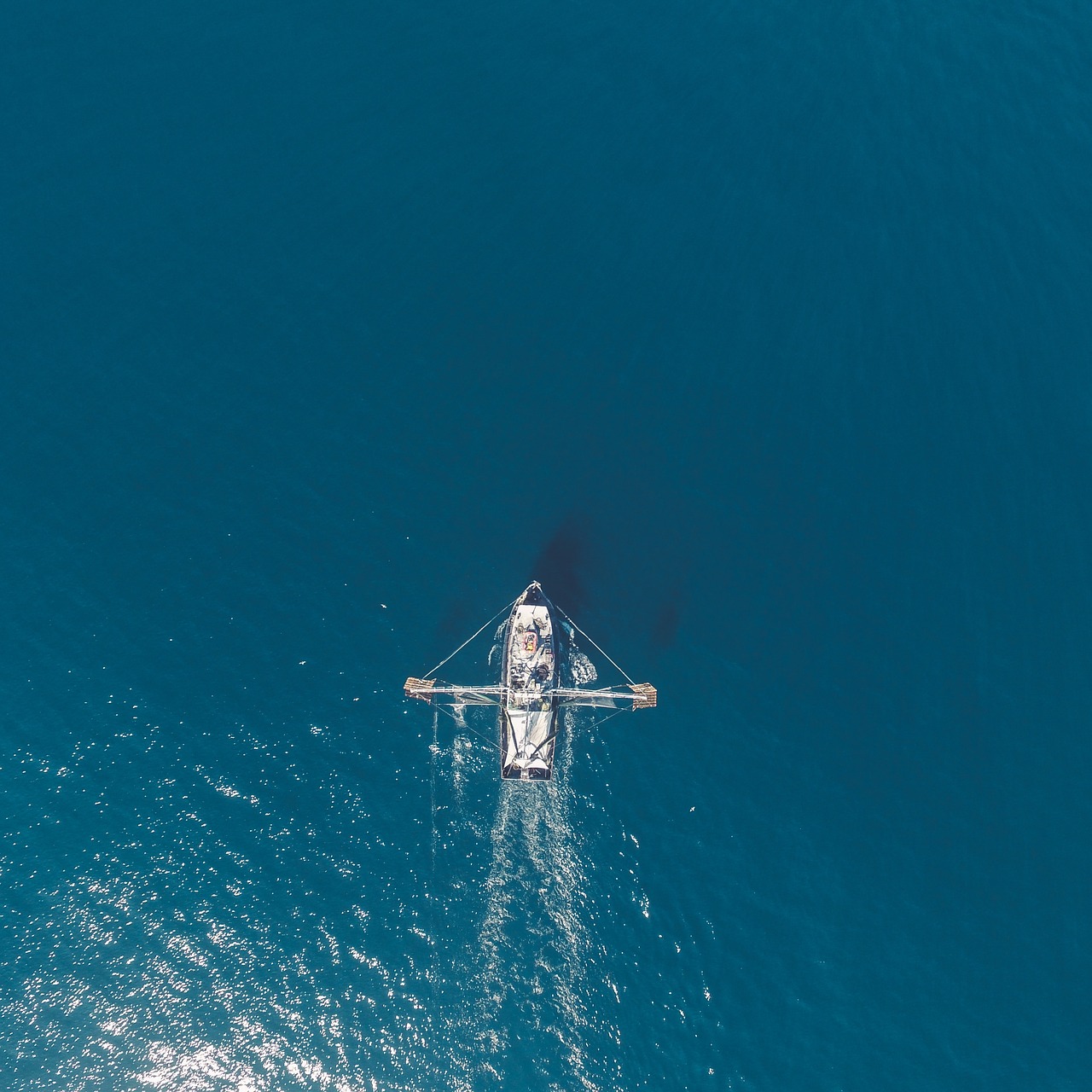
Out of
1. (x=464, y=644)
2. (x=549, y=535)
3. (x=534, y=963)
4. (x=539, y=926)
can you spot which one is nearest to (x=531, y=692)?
(x=464, y=644)

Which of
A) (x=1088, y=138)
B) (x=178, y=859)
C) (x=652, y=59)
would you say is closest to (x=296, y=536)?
(x=178, y=859)

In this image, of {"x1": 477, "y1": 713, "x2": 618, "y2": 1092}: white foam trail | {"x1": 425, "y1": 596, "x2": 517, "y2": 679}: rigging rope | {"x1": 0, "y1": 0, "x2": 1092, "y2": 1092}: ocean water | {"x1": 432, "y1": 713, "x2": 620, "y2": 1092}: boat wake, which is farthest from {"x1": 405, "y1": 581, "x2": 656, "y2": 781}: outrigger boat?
{"x1": 432, "y1": 713, "x2": 620, "y2": 1092}: boat wake

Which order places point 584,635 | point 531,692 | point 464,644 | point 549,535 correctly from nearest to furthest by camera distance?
point 531,692
point 464,644
point 584,635
point 549,535

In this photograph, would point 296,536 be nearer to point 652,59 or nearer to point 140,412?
point 140,412

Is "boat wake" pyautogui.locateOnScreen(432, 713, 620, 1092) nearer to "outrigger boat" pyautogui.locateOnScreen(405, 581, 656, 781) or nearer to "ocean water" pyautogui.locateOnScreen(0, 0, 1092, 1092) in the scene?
"ocean water" pyautogui.locateOnScreen(0, 0, 1092, 1092)

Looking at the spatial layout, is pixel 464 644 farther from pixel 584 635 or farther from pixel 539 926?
pixel 539 926
